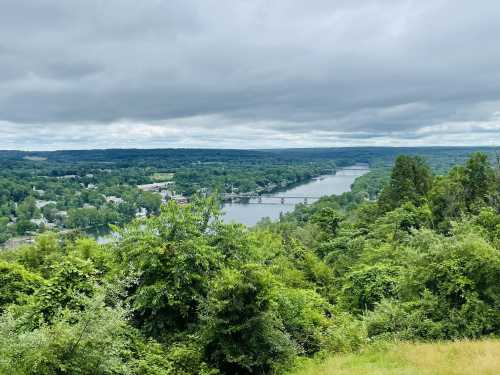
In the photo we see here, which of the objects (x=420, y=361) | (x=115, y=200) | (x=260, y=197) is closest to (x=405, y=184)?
(x=420, y=361)

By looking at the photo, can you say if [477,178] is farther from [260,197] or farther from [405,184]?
[260,197]

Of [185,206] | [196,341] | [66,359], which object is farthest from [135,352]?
[185,206]

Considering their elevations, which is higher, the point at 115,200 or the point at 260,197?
the point at 260,197

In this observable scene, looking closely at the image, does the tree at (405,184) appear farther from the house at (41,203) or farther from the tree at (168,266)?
the house at (41,203)

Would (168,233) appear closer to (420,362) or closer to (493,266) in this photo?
(420,362)

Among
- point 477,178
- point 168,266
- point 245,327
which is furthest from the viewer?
point 477,178

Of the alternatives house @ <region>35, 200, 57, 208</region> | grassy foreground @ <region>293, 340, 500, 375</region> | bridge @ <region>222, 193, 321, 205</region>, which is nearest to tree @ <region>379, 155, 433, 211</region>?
grassy foreground @ <region>293, 340, 500, 375</region>

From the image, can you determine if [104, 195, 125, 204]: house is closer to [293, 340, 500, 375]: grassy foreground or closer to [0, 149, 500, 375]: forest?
[0, 149, 500, 375]: forest

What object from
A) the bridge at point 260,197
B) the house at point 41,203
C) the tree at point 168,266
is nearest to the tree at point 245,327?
A: the tree at point 168,266
